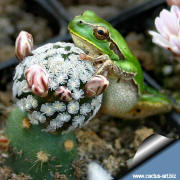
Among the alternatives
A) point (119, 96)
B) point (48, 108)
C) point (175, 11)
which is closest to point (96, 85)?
point (48, 108)

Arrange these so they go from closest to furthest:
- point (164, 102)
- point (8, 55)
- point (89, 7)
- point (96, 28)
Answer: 1. point (96, 28)
2. point (164, 102)
3. point (8, 55)
4. point (89, 7)

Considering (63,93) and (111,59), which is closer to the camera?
(63,93)

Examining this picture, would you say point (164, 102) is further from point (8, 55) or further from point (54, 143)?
point (8, 55)

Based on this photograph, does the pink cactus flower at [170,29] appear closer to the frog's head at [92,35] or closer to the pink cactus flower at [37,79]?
the frog's head at [92,35]

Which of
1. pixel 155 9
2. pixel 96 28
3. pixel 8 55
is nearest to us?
pixel 96 28

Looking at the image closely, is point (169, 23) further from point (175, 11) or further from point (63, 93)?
point (63, 93)

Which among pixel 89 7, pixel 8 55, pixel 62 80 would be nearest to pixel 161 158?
pixel 62 80
